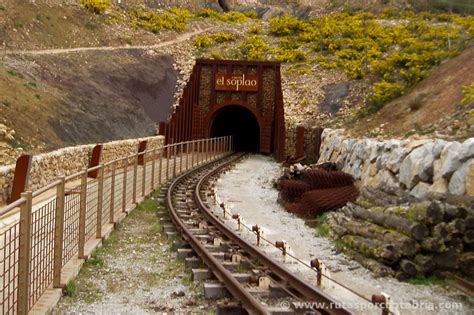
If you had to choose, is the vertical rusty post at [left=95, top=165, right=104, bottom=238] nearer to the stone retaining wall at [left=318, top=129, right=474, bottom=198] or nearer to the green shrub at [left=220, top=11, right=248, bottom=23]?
the stone retaining wall at [left=318, top=129, right=474, bottom=198]

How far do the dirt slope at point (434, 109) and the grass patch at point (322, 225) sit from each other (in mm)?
3250

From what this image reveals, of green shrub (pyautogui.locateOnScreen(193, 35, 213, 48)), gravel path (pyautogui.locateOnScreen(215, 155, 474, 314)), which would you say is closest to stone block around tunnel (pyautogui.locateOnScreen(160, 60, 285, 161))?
green shrub (pyautogui.locateOnScreen(193, 35, 213, 48))

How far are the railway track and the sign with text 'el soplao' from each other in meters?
24.8

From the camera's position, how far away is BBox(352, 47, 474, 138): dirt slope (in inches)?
561

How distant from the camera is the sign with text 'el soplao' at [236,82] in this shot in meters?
36.3

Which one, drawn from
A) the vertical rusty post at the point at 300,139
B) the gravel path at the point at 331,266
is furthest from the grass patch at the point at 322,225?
the vertical rusty post at the point at 300,139

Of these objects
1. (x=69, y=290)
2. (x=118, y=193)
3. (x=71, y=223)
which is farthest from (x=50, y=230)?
(x=118, y=193)

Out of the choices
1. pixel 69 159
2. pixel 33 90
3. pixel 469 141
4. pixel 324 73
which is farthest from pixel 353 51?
pixel 469 141

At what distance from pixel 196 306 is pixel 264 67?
102 ft

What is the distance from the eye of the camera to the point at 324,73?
37.7 m

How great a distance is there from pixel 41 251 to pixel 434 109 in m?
13.8

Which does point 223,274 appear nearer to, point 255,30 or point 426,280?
point 426,280

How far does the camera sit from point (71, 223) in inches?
317

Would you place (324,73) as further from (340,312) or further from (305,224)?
(340,312)
